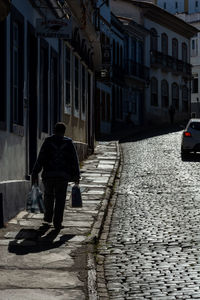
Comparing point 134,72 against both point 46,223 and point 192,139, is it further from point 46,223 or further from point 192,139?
point 46,223

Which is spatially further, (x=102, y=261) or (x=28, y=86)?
(x=28, y=86)

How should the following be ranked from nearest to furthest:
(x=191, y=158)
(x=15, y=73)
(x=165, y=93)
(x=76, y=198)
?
(x=76, y=198), (x=15, y=73), (x=191, y=158), (x=165, y=93)

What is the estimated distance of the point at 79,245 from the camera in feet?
31.1

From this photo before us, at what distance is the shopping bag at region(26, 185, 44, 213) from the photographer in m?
10.6

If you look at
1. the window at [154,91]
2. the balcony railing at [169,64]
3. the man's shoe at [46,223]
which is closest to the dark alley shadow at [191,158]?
the man's shoe at [46,223]

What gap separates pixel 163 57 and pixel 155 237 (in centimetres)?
4672

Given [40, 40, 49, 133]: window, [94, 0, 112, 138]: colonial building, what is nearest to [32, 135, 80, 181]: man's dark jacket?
[40, 40, 49, 133]: window

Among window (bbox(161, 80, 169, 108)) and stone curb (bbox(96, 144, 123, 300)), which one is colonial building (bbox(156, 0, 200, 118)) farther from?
stone curb (bbox(96, 144, 123, 300))

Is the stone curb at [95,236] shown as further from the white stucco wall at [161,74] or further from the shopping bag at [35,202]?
the white stucco wall at [161,74]

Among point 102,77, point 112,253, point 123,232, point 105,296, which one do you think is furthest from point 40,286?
point 102,77

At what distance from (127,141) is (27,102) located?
21236 mm

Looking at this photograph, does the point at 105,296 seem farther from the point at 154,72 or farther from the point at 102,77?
the point at 154,72

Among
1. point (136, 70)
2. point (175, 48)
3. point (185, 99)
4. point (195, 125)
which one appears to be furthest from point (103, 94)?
point (185, 99)

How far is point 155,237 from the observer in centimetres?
1020
